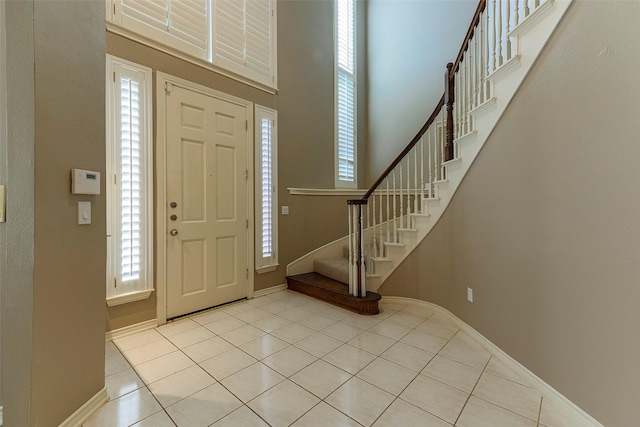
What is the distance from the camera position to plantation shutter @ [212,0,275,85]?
9.91 ft

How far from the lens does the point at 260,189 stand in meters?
3.41

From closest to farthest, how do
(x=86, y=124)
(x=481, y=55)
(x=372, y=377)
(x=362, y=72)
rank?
(x=86, y=124), (x=372, y=377), (x=481, y=55), (x=362, y=72)

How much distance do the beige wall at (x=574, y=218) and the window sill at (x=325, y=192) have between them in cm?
233

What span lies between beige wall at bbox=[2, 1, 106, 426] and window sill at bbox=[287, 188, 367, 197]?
2538mm

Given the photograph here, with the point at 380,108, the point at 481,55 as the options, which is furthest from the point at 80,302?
the point at 380,108

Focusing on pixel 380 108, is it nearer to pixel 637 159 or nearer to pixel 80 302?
pixel 637 159

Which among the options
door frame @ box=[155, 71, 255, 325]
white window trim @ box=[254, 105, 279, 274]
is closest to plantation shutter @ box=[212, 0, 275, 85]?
white window trim @ box=[254, 105, 279, 274]

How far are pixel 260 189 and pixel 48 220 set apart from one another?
7.42ft

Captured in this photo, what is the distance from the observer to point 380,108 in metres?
4.88

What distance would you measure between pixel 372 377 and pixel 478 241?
1.40 m

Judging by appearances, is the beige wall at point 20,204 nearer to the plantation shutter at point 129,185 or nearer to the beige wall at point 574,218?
the plantation shutter at point 129,185

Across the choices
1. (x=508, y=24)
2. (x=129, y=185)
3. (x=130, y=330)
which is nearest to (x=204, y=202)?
(x=129, y=185)

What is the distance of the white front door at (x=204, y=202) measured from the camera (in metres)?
2.70

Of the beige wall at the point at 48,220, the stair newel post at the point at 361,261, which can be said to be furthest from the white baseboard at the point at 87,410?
the stair newel post at the point at 361,261
